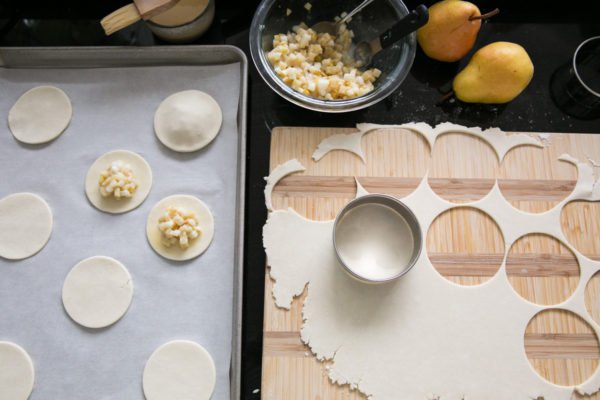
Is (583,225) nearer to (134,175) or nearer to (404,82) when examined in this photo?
(404,82)

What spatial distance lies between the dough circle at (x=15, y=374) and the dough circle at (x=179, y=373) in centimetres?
27

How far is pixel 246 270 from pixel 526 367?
70 centimetres

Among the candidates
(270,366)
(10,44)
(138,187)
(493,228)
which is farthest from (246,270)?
(10,44)

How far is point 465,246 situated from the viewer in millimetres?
1064

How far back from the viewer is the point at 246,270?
→ 1.08 m

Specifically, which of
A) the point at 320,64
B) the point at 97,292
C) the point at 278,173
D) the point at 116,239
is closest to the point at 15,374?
the point at 97,292

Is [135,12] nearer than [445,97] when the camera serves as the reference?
Yes

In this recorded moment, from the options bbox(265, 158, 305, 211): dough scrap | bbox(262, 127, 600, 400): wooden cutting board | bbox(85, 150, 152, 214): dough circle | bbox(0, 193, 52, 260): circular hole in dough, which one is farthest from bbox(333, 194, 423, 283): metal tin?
Answer: bbox(0, 193, 52, 260): circular hole in dough

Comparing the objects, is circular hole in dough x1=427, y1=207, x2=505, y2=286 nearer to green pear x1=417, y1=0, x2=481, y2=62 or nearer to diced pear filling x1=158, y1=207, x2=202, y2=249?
green pear x1=417, y1=0, x2=481, y2=62

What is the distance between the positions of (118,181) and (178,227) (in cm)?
19

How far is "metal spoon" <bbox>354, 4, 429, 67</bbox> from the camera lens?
93 centimetres

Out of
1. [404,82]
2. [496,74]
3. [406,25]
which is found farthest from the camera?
[404,82]

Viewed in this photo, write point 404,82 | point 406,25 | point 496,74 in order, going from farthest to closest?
1. point 404,82
2. point 496,74
3. point 406,25

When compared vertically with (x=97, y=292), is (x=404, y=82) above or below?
above
